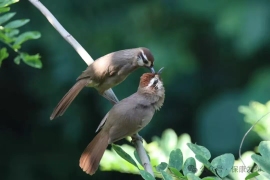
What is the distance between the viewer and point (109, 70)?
2.24 metres

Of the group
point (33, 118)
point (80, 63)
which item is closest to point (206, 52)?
point (80, 63)

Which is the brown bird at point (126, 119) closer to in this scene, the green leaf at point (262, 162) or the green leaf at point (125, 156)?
the green leaf at point (125, 156)

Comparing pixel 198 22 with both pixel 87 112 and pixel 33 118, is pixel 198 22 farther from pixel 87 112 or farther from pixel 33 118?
pixel 33 118

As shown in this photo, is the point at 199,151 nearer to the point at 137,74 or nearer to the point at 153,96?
the point at 153,96

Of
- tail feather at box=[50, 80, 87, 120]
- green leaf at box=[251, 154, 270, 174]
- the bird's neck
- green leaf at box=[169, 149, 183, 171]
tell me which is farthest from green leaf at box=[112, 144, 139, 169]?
tail feather at box=[50, 80, 87, 120]

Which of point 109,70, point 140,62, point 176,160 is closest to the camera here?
point 176,160

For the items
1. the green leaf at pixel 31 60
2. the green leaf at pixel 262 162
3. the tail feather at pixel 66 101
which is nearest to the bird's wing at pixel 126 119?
the tail feather at pixel 66 101

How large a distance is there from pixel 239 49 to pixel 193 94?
499 millimetres

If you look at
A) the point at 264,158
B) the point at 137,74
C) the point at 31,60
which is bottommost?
the point at 137,74

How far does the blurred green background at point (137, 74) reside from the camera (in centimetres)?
318

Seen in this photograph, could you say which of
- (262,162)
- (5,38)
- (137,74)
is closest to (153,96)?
(5,38)

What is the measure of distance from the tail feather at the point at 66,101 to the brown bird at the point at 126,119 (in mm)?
242

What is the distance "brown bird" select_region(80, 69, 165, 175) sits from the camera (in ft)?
5.01

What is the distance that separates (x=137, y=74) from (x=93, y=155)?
1.88 m
